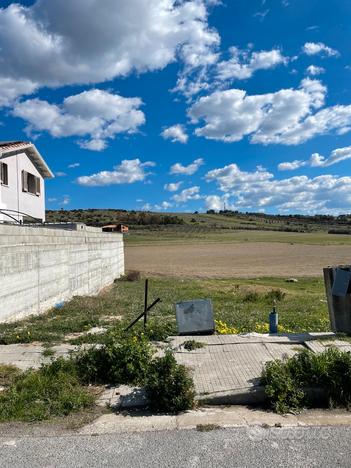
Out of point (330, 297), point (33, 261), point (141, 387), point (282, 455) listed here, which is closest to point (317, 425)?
point (282, 455)

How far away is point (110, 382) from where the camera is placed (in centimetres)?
614

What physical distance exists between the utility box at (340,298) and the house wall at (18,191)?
49.0ft

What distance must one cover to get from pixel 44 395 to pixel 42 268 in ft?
23.5

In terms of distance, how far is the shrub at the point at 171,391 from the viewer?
520 centimetres

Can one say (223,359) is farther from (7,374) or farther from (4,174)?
(4,174)

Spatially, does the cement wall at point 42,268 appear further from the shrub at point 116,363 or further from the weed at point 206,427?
the weed at point 206,427

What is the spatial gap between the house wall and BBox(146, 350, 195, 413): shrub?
1558cm

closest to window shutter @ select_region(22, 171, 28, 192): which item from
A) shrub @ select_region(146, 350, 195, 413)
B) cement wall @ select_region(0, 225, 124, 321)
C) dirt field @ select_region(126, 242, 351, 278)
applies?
cement wall @ select_region(0, 225, 124, 321)

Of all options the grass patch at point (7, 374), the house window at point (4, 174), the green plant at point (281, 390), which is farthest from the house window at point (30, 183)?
the green plant at point (281, 390)

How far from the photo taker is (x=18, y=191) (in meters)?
21.8

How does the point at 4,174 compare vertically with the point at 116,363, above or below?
above

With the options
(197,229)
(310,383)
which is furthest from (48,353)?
(197,229)

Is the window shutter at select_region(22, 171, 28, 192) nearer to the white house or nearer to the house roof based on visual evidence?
the white house

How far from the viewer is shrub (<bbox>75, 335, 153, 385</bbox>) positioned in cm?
611
